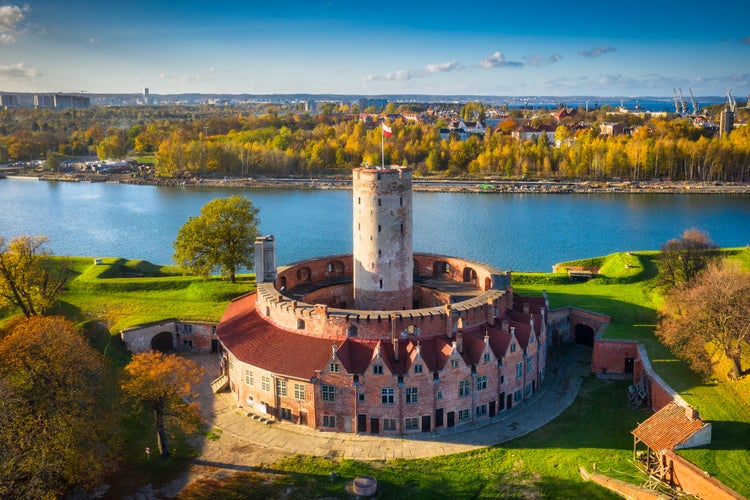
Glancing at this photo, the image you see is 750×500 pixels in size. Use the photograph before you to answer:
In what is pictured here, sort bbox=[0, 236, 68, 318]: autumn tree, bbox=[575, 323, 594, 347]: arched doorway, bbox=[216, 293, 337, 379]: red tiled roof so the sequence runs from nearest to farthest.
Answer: bbox=[216, 293, 337, 379]: red tiled roof → bbox=[0, 236, 68, 318]: autumn tree → bbox=[575, 323, 594, 347]: arched doorway

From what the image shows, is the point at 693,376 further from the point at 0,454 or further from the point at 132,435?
the point at 0,454

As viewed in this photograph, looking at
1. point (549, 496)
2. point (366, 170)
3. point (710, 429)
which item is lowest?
point (549, 496)

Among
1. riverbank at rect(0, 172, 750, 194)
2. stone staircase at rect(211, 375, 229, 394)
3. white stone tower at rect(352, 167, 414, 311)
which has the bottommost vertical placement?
stone staircase at rect(211, 375, 229, 394)

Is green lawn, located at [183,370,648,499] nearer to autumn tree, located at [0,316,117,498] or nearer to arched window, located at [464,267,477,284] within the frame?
autumn tree, located at [0,316,117,498]

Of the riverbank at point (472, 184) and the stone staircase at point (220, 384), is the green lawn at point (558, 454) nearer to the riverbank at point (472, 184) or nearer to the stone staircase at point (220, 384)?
the stone staircase at point (220, 384)

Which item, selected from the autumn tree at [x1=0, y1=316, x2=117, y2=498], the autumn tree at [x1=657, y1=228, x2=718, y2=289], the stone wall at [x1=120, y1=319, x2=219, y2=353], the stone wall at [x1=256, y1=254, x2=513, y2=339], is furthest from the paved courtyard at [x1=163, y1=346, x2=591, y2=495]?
the autumn tree at [x1=657, y1=228, x2=718, y2=289]

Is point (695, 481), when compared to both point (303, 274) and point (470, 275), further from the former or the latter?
point (303, 274)

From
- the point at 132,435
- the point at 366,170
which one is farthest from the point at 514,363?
the point at 132,435

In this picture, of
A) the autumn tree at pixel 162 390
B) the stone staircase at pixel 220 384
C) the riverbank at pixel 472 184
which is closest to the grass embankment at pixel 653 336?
the autumn tree at pixel 162 390
